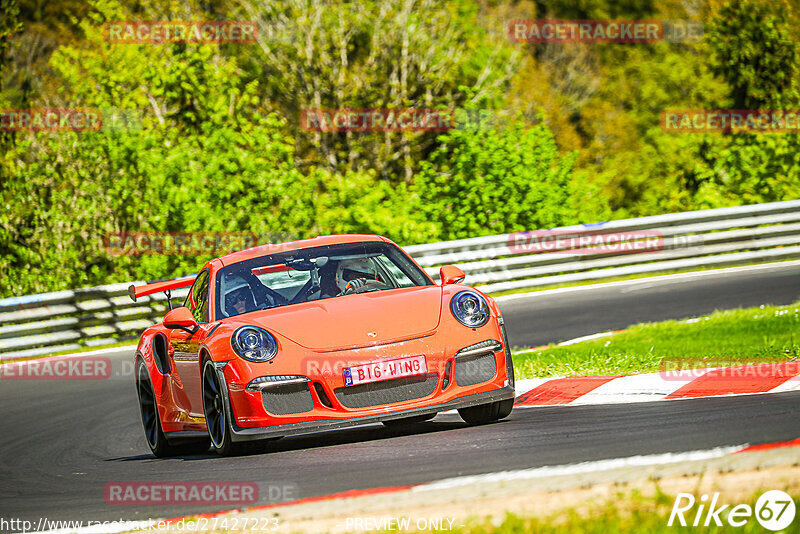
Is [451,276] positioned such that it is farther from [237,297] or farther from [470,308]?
[237,297]

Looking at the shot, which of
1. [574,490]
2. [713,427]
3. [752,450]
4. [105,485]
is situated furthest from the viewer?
[105,485]

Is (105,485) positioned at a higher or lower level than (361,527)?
lower

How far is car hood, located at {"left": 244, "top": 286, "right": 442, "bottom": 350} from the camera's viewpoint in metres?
6.79

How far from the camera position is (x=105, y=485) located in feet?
21.7

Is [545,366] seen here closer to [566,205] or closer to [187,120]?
[566,205]

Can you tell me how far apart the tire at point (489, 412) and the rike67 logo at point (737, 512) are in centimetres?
322

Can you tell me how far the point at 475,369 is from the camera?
6992mm

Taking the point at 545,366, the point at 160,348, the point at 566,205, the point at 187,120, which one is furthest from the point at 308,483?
the point at 187,120

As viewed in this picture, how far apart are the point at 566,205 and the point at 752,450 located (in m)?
17.1

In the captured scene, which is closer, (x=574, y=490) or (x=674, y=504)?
(x=674, y=504)
